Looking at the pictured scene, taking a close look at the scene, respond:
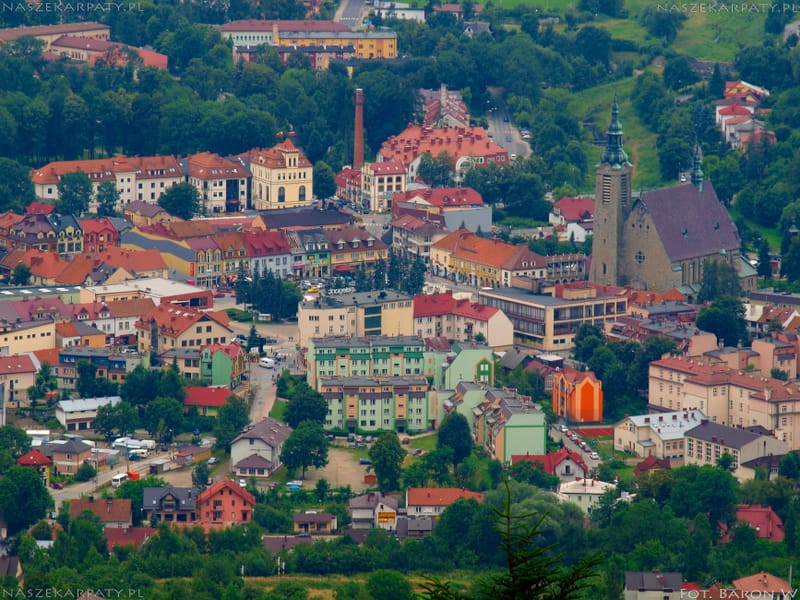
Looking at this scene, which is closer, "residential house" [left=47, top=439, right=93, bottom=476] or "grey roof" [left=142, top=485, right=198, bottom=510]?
"grey roof" [left=142, top=485, right=198, bottom=510]

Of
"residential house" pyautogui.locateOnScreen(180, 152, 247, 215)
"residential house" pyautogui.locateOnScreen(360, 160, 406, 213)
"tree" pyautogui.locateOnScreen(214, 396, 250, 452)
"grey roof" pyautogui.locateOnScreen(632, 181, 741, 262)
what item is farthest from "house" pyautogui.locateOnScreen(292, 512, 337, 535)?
"residential house" pyautogui.locateOnScreen(360, 160, 406, 213)

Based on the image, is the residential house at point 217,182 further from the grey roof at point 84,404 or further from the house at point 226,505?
the house at point 226,505

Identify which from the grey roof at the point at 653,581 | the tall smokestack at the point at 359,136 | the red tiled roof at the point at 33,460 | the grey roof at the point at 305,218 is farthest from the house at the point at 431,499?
the tall smokestack at the point at 359,136

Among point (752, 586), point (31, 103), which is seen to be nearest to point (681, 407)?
point (752, 586)

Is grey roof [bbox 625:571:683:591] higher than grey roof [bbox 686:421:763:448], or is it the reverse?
grey roof [bbox 686:421:763:448]

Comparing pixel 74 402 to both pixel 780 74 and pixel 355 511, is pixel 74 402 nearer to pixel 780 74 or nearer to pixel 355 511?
pixel 355 511

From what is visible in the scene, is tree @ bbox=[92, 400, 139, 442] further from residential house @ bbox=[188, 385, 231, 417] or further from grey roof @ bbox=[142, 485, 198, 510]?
grey roof @ bbox=[142, 485, 198, 510]
